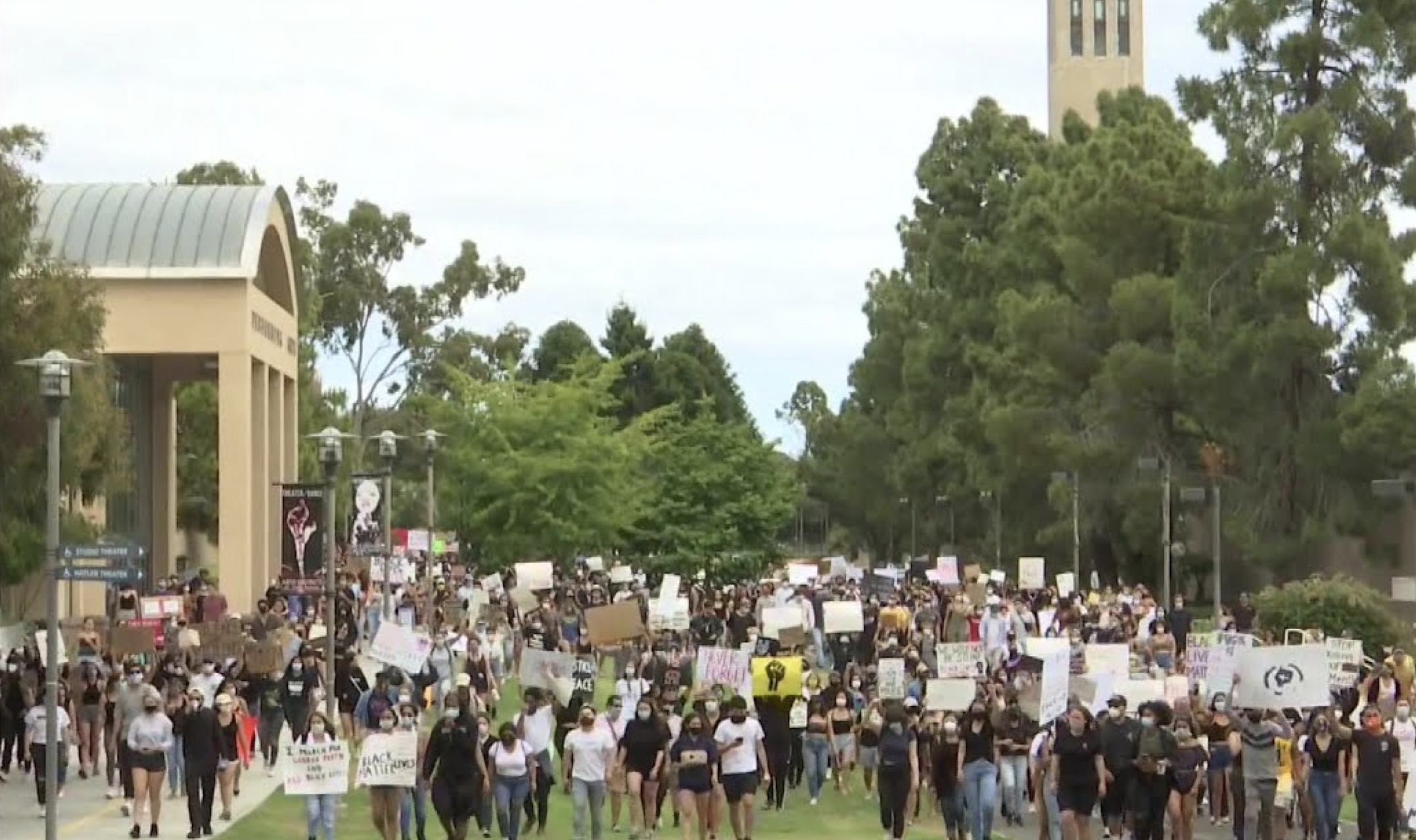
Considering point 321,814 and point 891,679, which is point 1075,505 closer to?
point 891,679

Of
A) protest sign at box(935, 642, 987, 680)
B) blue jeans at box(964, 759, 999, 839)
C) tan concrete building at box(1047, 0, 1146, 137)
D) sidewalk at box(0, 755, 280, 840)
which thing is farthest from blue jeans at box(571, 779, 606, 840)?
tan concrete building at box(1047, 0, 1146, 137)

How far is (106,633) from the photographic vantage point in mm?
35531

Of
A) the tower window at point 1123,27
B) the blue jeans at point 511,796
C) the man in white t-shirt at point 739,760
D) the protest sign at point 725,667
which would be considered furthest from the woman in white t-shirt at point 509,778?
the tower window at point 1123,27

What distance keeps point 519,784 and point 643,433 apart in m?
58.0

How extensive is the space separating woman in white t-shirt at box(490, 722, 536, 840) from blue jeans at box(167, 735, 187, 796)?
421 cm

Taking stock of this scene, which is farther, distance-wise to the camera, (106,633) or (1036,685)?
(106,633)

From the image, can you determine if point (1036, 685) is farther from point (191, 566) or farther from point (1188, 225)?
point (191, 566)

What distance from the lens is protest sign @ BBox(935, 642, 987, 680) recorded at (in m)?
30.8

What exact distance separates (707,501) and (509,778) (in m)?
54.1

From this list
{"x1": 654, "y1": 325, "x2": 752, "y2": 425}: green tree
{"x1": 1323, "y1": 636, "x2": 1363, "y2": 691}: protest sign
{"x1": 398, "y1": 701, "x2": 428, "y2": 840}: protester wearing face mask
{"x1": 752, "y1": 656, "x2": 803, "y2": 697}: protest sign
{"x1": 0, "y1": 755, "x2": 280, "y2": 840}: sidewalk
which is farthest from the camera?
{"x1": 654, "y1": 325, "x2": 752, "y2": 425}: green tree

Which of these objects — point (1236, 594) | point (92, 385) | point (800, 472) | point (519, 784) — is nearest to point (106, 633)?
point (92, 385)

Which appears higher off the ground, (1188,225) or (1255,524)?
(1188,225)

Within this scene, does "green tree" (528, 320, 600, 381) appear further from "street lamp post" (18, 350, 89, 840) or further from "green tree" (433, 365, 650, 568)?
"street lamp post" (18, 350, 89, 840)

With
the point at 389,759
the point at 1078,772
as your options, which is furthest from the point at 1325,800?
the point at 389,759
